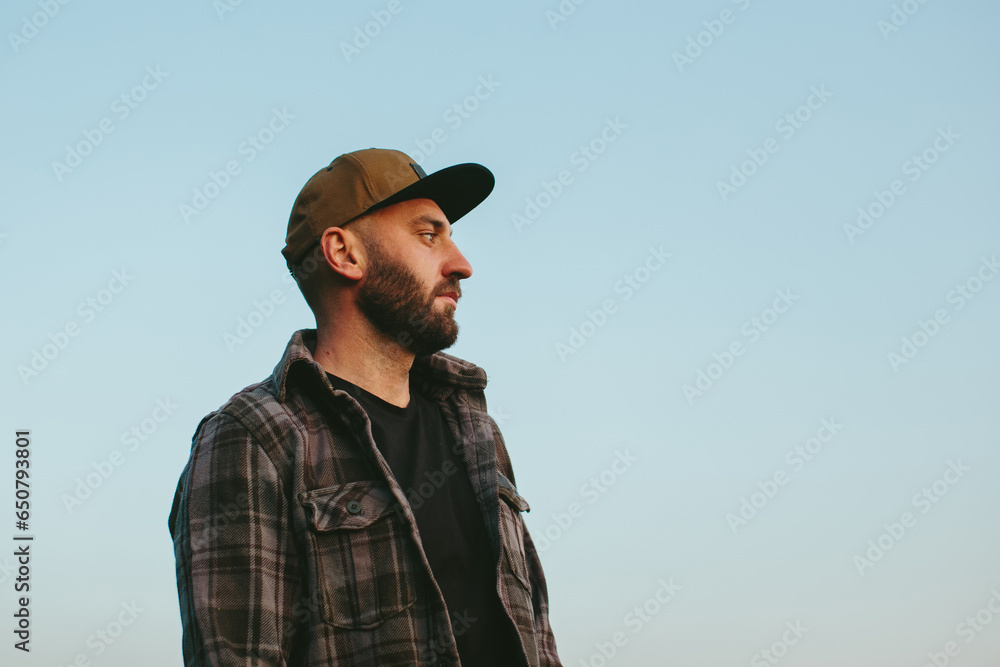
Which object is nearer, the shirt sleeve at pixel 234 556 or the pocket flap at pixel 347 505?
the shirt sleeve at pixel 234 556

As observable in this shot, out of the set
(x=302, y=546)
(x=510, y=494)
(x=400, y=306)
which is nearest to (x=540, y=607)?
(x=510, y=494)

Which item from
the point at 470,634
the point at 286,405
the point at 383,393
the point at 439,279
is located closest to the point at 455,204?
the point at 439,279

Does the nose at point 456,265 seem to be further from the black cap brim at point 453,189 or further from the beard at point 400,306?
the black cap brim at point 453,189

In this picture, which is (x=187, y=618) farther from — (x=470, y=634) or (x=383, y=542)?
(x=470, y=634)

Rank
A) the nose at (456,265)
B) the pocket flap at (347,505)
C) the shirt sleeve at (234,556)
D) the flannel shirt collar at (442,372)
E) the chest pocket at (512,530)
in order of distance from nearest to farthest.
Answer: the shirt sleeve at (234,556) < the pocket flap at (347,505) < the chest pocket at (512,530) < the nose at (456,265) < the flannel shirt collar at (442,372)

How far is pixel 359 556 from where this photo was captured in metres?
2.70

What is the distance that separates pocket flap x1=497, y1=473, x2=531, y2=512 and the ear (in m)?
0.96

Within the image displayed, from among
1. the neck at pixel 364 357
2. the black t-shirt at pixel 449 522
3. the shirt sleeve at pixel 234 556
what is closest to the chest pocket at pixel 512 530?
the black t-shirt at pixel 449 522

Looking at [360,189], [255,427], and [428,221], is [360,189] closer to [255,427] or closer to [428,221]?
[428,221]

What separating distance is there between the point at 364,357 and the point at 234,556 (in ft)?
2.98

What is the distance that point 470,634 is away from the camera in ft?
9.00

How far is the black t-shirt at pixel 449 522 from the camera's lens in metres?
2.77

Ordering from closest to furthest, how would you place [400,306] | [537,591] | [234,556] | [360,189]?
[234,556]
[400,306]
[360,189]
[537,591]

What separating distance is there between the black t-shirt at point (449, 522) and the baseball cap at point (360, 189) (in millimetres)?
639
